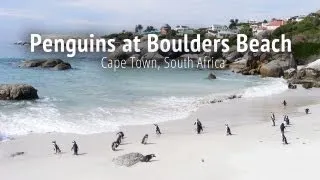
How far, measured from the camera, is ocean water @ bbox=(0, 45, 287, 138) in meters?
28.1

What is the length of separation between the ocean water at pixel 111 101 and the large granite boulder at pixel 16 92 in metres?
0.97

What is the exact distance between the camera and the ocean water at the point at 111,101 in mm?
28109

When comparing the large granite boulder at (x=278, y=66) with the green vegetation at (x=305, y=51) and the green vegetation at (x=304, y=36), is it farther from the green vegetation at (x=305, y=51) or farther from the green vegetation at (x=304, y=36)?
the green vegetation at (x=304, y=36)

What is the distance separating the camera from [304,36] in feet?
275

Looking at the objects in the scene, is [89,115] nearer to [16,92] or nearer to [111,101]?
[111,101]

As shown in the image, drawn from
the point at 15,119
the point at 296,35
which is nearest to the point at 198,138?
the point at 15,119

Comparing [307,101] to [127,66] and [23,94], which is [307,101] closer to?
[23,94]

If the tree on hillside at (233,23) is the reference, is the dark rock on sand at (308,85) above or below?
below

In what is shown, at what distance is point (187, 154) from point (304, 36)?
67.7m

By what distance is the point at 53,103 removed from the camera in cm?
3578

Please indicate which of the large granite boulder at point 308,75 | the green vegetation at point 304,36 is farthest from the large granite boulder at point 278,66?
the green vegetation at point 304,36

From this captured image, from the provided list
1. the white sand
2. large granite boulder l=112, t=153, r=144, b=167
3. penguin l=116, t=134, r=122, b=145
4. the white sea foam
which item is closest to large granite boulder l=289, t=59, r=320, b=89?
the white sea foam

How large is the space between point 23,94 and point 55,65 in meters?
37.0

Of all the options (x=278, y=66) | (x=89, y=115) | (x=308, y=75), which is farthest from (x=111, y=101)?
(x=278, y=66)
